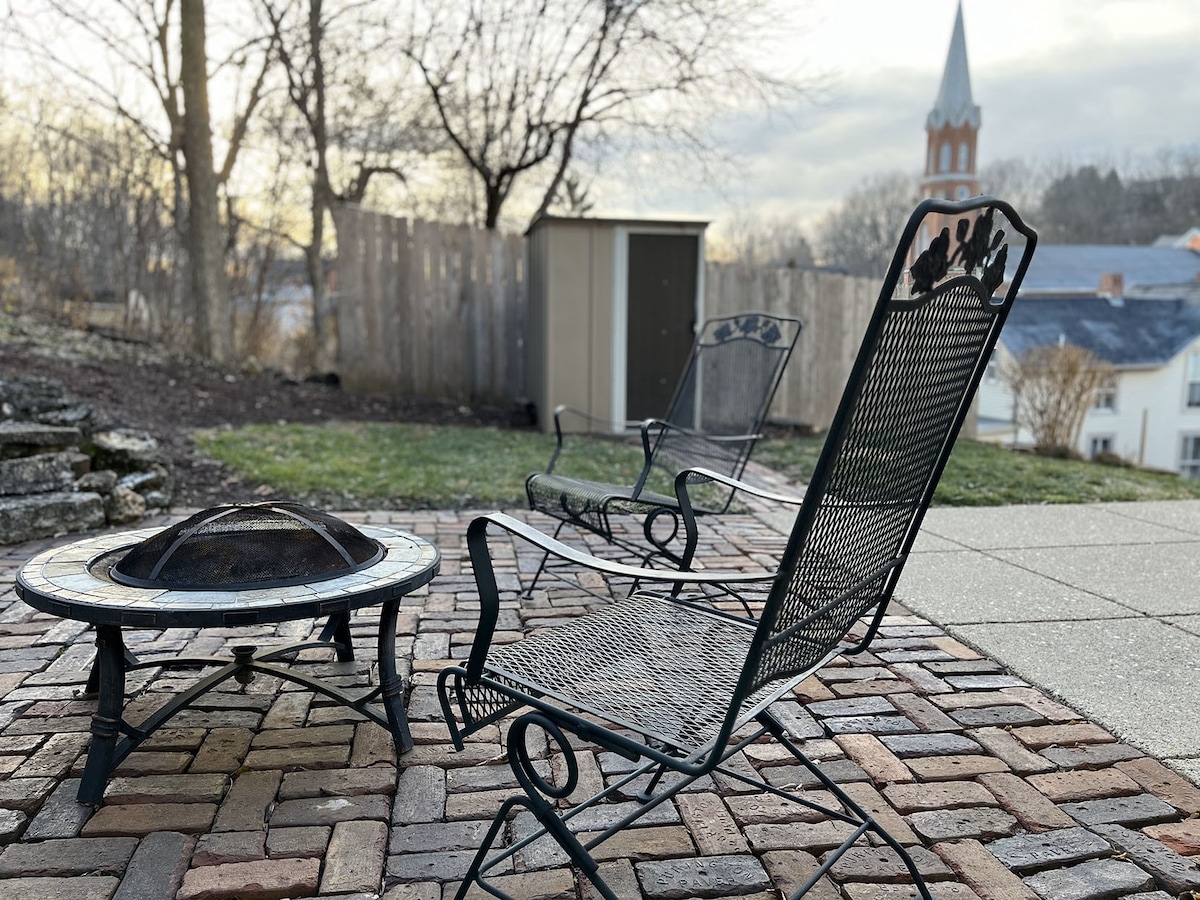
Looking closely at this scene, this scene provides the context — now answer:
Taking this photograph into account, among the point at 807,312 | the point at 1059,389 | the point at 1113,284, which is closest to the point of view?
the point at 807,312

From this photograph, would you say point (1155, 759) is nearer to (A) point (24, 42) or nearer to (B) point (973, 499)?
(B) point (973, 499)

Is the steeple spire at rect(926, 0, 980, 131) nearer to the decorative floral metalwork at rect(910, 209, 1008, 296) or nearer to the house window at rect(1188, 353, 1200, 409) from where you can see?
the house window at rect(1188, 353, 1200, 409)

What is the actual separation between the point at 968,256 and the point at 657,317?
672 cm

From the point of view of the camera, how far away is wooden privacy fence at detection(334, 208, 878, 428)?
888 centimetres

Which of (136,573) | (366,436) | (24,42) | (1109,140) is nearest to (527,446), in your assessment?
(366,436)

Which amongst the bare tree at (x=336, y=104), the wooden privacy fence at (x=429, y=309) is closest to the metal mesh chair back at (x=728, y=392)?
the wooden privacy fence at (x=429, y=309)

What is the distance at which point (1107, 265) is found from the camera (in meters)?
45.5

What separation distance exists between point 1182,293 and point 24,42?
39905 millimetres

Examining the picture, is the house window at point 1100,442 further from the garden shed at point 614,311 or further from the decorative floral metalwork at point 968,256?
the decorative floral metalwork at point 968,256

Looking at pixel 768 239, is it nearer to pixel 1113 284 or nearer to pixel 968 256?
pixel 1113 284

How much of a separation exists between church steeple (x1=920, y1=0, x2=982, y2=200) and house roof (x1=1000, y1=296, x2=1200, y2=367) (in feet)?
52.5

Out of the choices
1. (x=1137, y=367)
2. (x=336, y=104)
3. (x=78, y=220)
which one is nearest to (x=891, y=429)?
(x=78, y=220)

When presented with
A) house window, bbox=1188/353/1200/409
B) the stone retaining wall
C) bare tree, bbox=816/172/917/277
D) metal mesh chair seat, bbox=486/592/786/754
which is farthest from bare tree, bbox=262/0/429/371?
house window, bbox=1188/353/1200/409

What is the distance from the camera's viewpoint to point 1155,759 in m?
2.19
